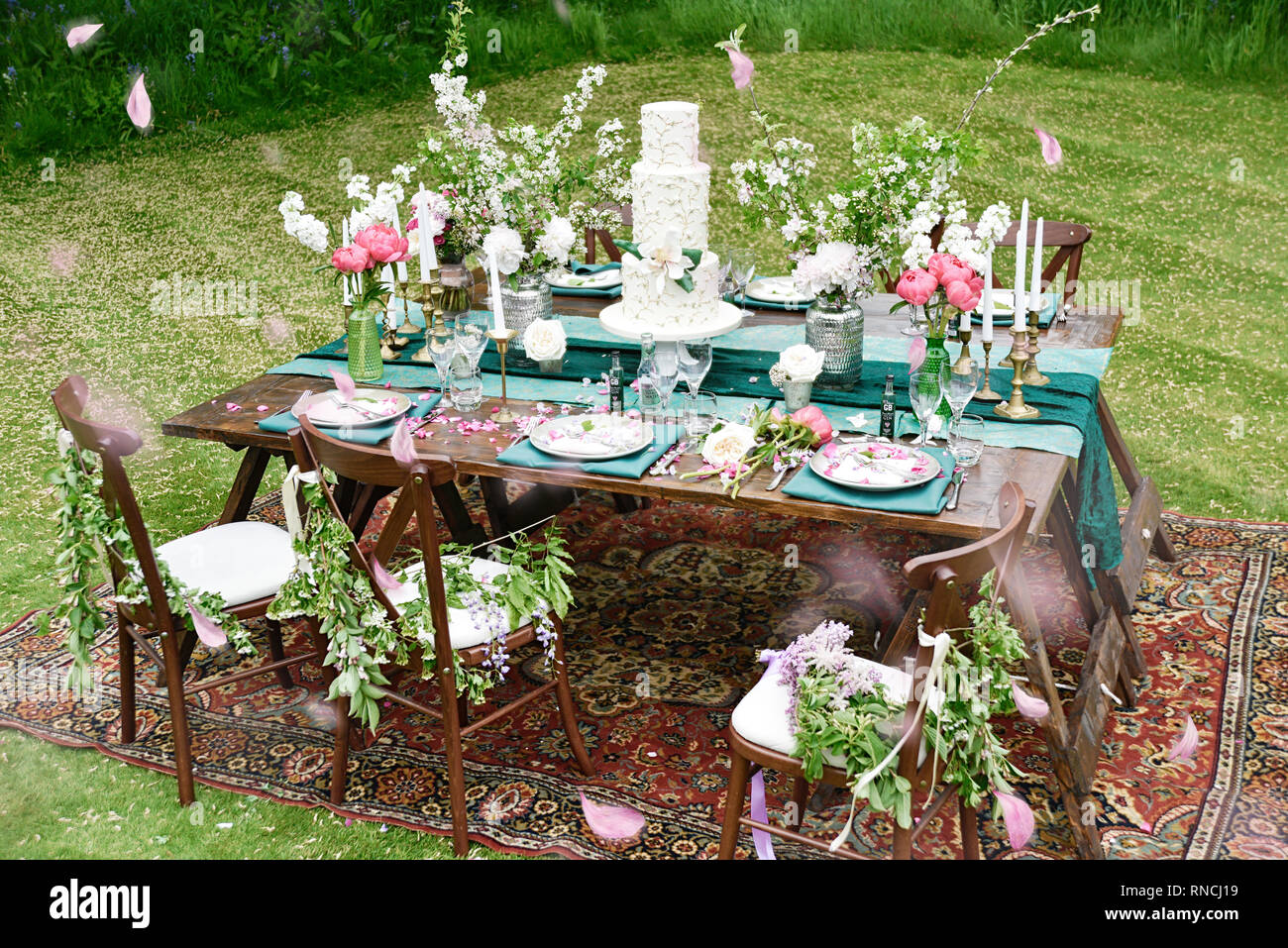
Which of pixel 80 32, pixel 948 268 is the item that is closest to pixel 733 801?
pixel 948 268

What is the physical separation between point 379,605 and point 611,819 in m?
0.85

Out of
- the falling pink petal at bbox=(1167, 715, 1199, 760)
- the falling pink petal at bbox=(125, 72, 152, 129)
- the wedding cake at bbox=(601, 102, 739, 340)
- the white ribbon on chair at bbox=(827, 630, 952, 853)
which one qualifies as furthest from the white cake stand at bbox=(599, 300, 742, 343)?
the falling pink petal at bbox=(125, 72, 152, 129)

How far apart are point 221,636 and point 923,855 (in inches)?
73.3

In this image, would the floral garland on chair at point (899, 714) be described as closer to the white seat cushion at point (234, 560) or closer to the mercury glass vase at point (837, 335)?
the mercury glass vase at point (837, 335)

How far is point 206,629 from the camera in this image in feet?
10.3

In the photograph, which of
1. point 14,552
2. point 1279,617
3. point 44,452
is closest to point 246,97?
point 44,452

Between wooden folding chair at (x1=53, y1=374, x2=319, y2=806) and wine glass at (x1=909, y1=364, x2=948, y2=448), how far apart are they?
1772mm

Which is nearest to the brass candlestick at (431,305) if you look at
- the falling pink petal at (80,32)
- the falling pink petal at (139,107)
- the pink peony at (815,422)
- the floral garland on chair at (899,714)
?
the pink peony at (815,422)

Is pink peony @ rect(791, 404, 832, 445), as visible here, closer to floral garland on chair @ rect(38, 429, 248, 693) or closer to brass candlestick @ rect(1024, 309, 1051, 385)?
brass candlestick @ rect(1024, 309, 1051, 385)

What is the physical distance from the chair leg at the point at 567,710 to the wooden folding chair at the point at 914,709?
62 centimetres

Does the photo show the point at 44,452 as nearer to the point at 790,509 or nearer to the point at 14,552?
the point at 14,552

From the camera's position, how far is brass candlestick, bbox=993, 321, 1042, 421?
335 cm

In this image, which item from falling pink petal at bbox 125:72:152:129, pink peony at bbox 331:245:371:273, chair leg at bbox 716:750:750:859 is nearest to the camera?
chair leg at bbox 716:750:750:859

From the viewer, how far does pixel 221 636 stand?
3.11 meters
